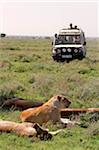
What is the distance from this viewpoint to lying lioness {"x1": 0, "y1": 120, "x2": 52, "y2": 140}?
7547 millimetres

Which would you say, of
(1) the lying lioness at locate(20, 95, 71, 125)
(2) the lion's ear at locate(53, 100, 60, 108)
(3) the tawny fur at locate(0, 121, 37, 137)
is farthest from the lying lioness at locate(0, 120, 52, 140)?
(2) the lion's ear at locate(53, 100, 60, 108)

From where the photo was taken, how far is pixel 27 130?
24.9ft

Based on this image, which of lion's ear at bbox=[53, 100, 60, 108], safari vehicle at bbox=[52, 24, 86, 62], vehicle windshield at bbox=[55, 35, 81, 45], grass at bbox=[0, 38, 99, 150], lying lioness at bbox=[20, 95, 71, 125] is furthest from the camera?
vehicle windshield at bbox=[55, 35, 81, 45]

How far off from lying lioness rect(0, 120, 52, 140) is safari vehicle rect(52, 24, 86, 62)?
1599 cm

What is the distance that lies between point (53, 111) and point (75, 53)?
50.3ft

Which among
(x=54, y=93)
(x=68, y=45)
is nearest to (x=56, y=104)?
(x=54, y=93)

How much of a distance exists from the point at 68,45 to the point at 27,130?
653 inches

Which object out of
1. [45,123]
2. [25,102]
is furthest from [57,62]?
[45,123]

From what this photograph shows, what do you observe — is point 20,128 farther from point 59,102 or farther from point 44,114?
point 59,102

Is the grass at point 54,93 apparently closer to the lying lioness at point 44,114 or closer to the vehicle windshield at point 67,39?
the lying lioness at point 44,114

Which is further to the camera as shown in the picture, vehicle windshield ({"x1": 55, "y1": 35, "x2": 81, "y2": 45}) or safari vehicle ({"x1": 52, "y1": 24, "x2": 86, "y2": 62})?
vehicle windshield ({"x1": 55, "y1": 35, "x2": 81, "y2": 45})

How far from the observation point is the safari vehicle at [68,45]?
2375 cm

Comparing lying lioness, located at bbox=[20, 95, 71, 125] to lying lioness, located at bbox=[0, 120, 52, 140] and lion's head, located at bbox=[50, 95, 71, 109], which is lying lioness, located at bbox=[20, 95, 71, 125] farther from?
lying lioness, located at bbox=[0, 120, 52, 140]

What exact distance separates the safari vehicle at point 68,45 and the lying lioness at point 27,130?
1599cm
